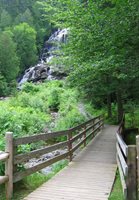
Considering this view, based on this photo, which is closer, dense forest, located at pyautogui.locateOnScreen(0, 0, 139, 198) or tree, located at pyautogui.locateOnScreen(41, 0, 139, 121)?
tree, located at pyautogui.locateOnScreen(41, 0, 139, 121)

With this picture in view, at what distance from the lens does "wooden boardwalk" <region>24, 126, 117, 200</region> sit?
18.2ft

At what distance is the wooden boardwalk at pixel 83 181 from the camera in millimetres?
5552

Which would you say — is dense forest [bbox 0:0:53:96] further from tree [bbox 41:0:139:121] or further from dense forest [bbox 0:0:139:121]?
tree [bbox 41:0:139:121]

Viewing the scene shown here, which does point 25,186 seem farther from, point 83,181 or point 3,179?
point 83,181

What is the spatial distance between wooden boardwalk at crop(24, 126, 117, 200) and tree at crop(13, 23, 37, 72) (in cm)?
5485

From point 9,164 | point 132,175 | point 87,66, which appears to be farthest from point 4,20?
point 132,175

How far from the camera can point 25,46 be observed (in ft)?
213

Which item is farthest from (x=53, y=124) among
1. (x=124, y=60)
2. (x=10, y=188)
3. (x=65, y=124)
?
(x=10, y=188)

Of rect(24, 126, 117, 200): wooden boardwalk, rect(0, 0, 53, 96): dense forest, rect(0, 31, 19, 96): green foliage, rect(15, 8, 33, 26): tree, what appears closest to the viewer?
rect(24, 126, 117, 200): wooden boardwalk

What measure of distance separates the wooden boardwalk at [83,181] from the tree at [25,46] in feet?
180

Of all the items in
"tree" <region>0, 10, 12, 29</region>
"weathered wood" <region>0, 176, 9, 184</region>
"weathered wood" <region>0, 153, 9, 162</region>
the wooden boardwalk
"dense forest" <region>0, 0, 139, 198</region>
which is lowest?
the wooden boardwalk

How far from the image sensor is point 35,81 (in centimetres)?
4728

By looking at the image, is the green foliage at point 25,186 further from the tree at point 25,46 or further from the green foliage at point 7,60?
the tree at point 25,46

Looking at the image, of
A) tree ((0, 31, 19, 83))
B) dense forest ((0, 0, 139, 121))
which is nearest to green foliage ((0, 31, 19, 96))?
tree ((0, 31, 19, 83))
